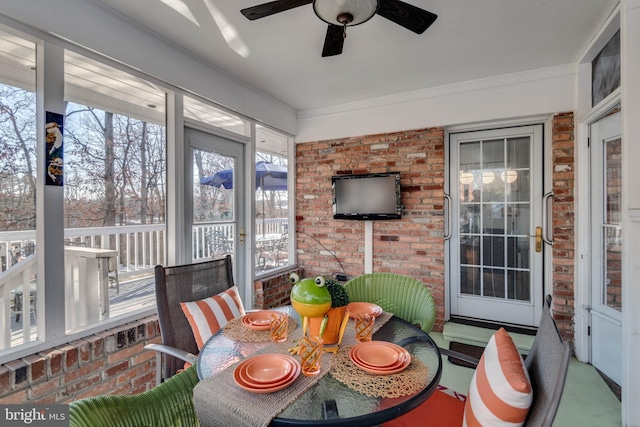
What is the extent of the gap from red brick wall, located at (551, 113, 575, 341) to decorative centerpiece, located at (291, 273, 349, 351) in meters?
2.50

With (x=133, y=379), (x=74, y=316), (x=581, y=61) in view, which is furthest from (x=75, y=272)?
(x=581, y=61)

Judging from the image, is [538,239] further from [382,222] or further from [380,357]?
[380,357]

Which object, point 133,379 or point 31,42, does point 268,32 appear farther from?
point 133,379

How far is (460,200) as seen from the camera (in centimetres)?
340

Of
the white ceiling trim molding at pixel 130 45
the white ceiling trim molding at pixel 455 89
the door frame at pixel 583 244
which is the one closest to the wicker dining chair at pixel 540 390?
the door frame at pixel 583 244

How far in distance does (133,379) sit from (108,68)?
6.98 ft

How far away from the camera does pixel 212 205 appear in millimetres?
2992

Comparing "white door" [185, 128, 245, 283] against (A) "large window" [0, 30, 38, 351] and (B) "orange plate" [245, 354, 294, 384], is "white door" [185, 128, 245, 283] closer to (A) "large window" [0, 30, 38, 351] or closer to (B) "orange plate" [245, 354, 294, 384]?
(A) "large window" [0, 30, 38, 351]

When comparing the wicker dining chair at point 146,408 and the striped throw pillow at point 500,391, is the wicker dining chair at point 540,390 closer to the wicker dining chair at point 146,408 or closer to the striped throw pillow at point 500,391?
the striped throw pillow at point 500,391

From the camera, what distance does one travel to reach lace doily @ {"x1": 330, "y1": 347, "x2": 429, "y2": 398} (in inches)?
41.2

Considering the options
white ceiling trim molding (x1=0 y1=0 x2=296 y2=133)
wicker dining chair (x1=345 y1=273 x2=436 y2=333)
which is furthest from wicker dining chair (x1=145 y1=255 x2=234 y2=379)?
A: white ceiling trim molding (x1=0 y1=0 x2=296 y2=133)

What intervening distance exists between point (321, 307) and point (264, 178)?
8.95 feet

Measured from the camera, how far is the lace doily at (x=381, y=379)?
1.05 meters

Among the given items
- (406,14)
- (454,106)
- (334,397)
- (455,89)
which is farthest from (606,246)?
(334,397)
